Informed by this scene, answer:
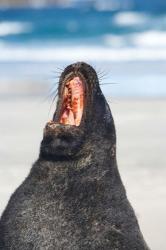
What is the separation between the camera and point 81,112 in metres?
12.2

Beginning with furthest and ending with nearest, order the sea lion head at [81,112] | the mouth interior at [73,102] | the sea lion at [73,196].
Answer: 1. the mouth interior at [73,102]
2. the sea lion head at [81,112]
3. the sea lion at [73,196]

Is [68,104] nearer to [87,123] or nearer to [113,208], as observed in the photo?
[87,123]

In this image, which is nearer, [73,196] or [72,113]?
[73,196]

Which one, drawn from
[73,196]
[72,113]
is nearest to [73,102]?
[72,113]

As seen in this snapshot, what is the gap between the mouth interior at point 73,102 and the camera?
12.1 metres

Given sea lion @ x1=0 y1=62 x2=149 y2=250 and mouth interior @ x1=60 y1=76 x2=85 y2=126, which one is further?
mouth interior @ x1=60 y1=76 x2=85 y2=126

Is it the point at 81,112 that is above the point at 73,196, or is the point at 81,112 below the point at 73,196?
above

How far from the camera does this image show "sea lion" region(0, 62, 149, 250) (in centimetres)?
1180

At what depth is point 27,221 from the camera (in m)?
11.8

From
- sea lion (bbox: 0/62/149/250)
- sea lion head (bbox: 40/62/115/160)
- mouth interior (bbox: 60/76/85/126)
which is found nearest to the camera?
sea lion (bbox: 0/62/149/250)

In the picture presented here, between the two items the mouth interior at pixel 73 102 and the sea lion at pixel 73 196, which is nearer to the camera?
the sea lion at pixel 73 196

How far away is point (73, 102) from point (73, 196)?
0.82 metres

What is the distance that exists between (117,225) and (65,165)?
66cm

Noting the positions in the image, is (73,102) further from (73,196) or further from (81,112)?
(73,196)
